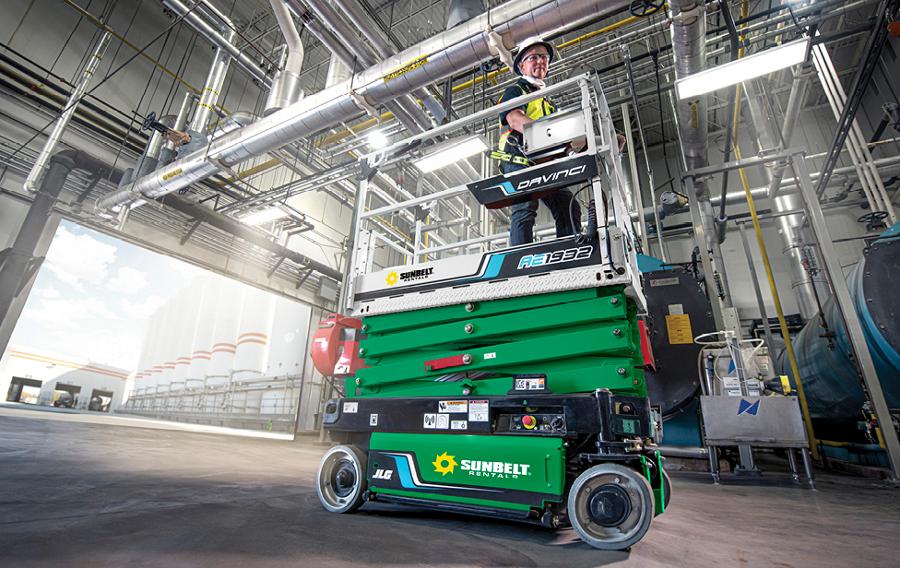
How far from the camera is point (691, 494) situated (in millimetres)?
3543

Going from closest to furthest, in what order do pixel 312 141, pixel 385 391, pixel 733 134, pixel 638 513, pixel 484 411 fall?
1. pixel 638 513
2. pixel 484 411
3. pixel 385 391
4. pixel 733 134
5. pixel 312 141

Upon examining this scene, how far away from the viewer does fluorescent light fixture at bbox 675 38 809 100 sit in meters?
5.48

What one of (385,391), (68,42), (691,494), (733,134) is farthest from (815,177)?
(68,42)

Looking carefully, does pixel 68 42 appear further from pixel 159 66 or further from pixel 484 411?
pixel 484 411

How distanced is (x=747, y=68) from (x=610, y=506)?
6.72 m

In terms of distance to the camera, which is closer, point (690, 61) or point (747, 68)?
point (747, 68)

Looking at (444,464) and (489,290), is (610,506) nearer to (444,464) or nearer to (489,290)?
(444,464)

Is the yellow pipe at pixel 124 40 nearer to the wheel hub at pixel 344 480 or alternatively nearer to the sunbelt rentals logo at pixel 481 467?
the wheel hub at pixel 344 480

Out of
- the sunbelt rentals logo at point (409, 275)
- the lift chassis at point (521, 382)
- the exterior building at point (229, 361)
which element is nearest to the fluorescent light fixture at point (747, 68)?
the lift chassis at point (521, 382)

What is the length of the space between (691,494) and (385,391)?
117 inches

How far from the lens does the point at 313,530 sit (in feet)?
5.98

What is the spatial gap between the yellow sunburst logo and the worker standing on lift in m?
1.42

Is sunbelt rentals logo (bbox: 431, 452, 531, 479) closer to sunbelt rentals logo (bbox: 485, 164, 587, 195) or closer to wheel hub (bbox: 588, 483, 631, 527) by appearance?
wheel hub (bbox: 588, 483, 631, 527)

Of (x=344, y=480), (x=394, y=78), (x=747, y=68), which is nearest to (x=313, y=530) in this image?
(x=344, y=480)
